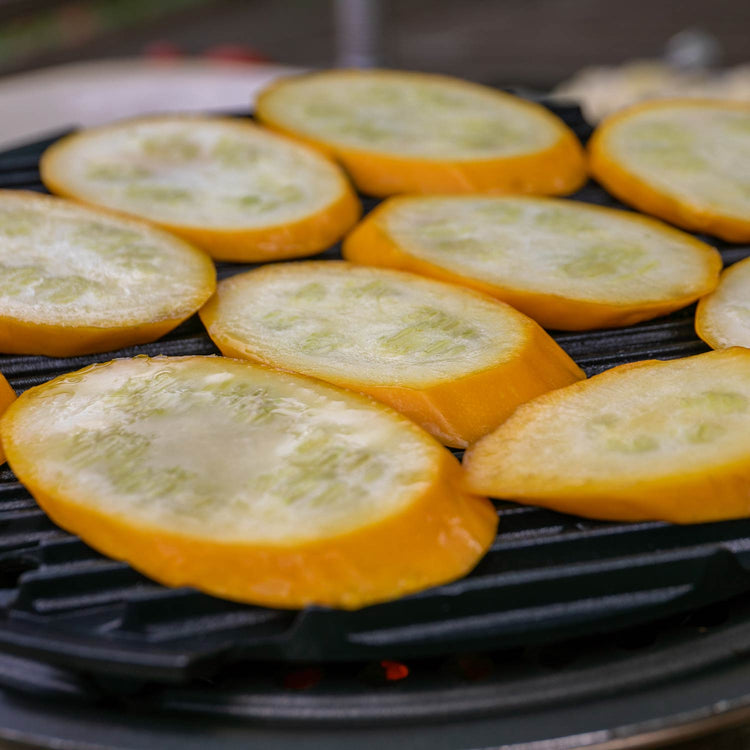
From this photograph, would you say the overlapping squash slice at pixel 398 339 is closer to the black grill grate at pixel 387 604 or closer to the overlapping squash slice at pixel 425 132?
the black grill grate at pixel 387 604

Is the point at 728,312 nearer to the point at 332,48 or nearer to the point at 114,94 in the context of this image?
the point at 114,94

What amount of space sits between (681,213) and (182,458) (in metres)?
1.27

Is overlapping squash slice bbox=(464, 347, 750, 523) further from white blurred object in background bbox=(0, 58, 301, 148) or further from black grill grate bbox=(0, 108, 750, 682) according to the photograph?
white blurred object in background bbox=(0, 58, 301, 148)

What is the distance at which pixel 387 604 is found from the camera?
1.07 metres

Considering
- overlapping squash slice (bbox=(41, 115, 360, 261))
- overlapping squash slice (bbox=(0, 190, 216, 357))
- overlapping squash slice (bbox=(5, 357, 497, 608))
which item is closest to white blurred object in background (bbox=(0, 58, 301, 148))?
overlapping squash slice (bbox=(41, 115, 360, 261))

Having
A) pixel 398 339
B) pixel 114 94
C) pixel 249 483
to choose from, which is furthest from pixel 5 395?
pixel 114 94

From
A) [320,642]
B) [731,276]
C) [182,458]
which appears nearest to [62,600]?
[182,458]

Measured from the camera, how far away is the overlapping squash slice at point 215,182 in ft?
6.28

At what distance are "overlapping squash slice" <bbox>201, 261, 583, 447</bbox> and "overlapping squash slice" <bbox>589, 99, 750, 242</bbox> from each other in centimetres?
64

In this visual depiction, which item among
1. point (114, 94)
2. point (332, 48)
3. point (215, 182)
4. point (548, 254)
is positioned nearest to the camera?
point (548, 254)

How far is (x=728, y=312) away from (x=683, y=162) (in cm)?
66

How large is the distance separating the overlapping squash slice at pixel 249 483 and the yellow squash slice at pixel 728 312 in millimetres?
601

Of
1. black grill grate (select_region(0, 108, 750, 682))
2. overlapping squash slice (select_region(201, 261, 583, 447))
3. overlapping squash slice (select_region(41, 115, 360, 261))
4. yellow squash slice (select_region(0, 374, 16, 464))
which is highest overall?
overlapping squash slice (select_region(41, 115, 360, 261))

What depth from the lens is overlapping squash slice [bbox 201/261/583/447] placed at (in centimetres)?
137
